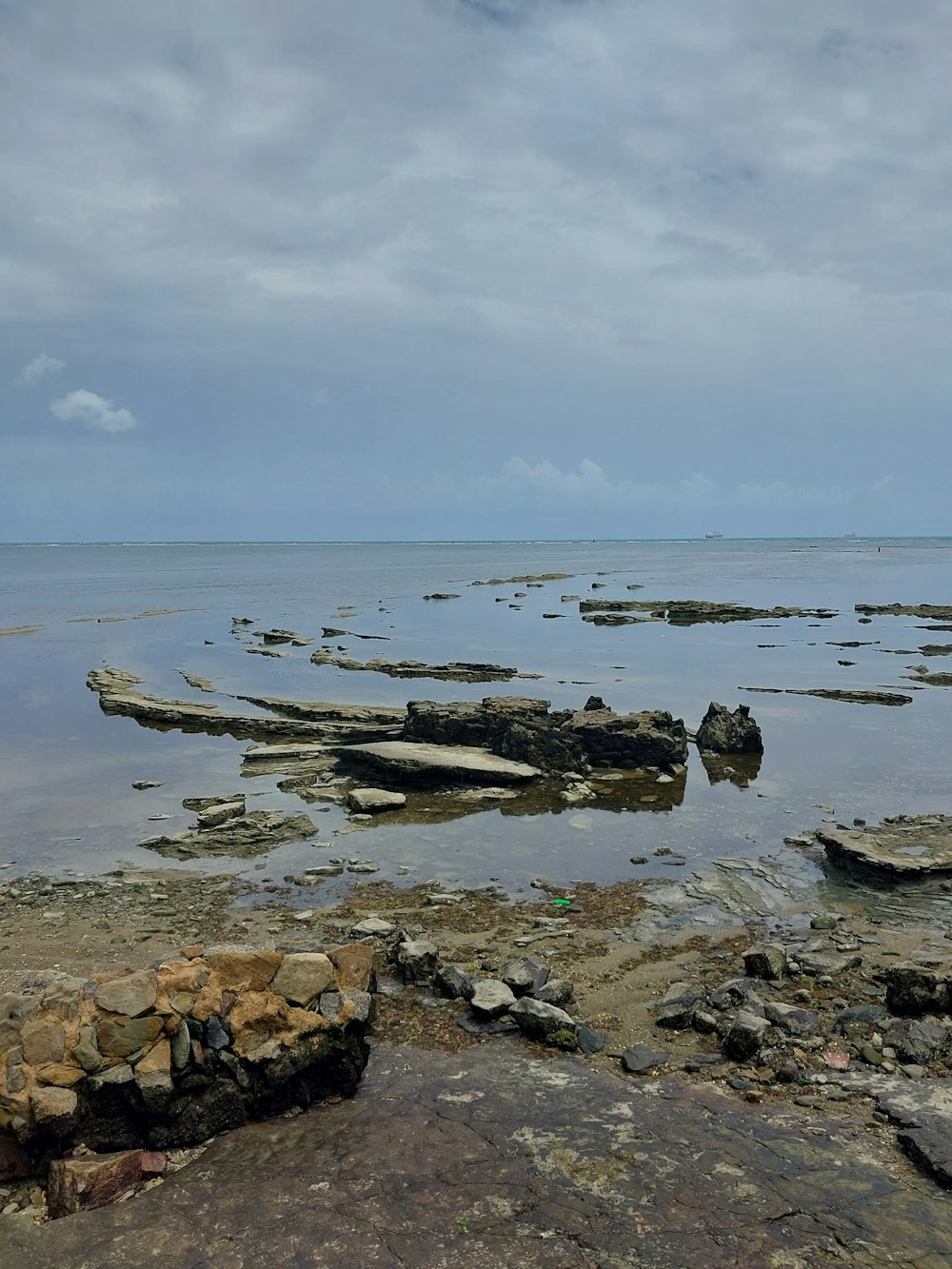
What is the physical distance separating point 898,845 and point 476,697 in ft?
49.9

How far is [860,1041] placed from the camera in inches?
293

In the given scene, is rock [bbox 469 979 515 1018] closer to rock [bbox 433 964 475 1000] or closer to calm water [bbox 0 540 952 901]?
rock [bbox 433 964 475 1000]

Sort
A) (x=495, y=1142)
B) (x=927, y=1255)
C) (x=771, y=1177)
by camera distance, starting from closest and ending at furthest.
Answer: (x=927, y=1255) → (x=771, y=1177) → (x=495, y=1142)

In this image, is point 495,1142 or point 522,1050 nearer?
point 495,1142

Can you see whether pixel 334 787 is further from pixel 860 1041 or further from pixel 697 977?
pixel 860 1041

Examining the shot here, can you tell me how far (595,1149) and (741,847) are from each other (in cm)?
780

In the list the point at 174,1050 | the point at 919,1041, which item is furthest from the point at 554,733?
the point at 174,1050

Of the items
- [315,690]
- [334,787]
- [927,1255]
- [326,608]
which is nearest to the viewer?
[927,1255]

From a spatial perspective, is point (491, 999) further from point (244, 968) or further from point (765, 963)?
point (765, 963)

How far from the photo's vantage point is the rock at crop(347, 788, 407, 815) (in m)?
15.1

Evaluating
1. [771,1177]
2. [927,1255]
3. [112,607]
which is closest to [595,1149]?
[771,1177]

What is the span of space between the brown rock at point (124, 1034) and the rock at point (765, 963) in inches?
221

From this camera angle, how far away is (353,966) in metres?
7.82

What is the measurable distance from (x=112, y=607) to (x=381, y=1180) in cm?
6490
